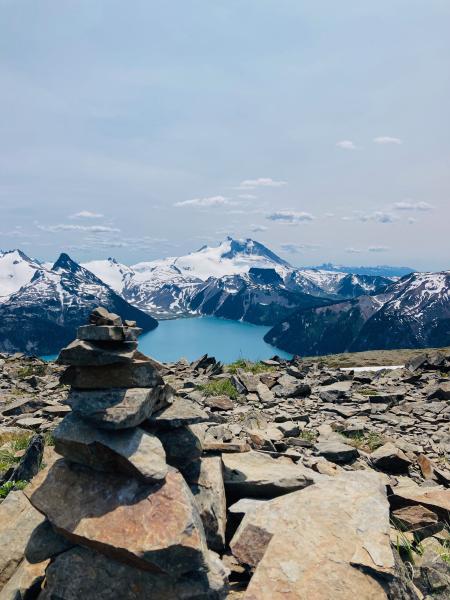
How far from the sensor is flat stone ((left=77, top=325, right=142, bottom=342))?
8.65m

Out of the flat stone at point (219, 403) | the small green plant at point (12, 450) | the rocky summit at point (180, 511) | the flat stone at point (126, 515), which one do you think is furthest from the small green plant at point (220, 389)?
the flat stone at point (126, 515)

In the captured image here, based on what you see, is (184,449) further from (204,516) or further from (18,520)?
(18,520)

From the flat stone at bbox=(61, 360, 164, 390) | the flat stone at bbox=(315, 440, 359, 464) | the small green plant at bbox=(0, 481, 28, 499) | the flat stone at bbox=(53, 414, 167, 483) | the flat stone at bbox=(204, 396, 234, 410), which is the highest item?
the flat stone at bbox=(61, 360, 164, 390)

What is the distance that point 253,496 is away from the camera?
31.2 ft

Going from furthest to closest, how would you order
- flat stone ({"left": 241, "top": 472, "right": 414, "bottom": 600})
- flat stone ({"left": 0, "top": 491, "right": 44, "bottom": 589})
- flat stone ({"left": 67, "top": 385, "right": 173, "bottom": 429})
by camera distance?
flat stone ({"left": 67, "top": 385, "right": 173, "bottom": 429}) → flat stone ({"left": 0, "top": 491, "right": 44, "bottom": 589}) → flat stone ({"left": 241, "top": 472, "right": 414, "bottom": 600})

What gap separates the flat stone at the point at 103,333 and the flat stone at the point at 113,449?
169 cm

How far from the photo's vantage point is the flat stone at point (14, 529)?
25.7 feet

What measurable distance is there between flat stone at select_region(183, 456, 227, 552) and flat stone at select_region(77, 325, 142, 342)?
3.28 meters

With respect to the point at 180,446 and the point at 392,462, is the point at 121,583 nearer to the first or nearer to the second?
the point at 180,446

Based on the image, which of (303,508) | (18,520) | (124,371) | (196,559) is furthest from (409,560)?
(18,520)

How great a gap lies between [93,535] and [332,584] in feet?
12.7

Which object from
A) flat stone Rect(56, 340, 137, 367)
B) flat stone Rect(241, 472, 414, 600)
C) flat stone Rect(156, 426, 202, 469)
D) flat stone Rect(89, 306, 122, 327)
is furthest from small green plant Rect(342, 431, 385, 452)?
flat stone Rect(89, 306, 122, 327)

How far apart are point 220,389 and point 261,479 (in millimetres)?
14304

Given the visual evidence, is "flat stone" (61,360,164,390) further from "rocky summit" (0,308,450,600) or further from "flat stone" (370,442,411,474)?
"flat stone" (370,442,411,474)
